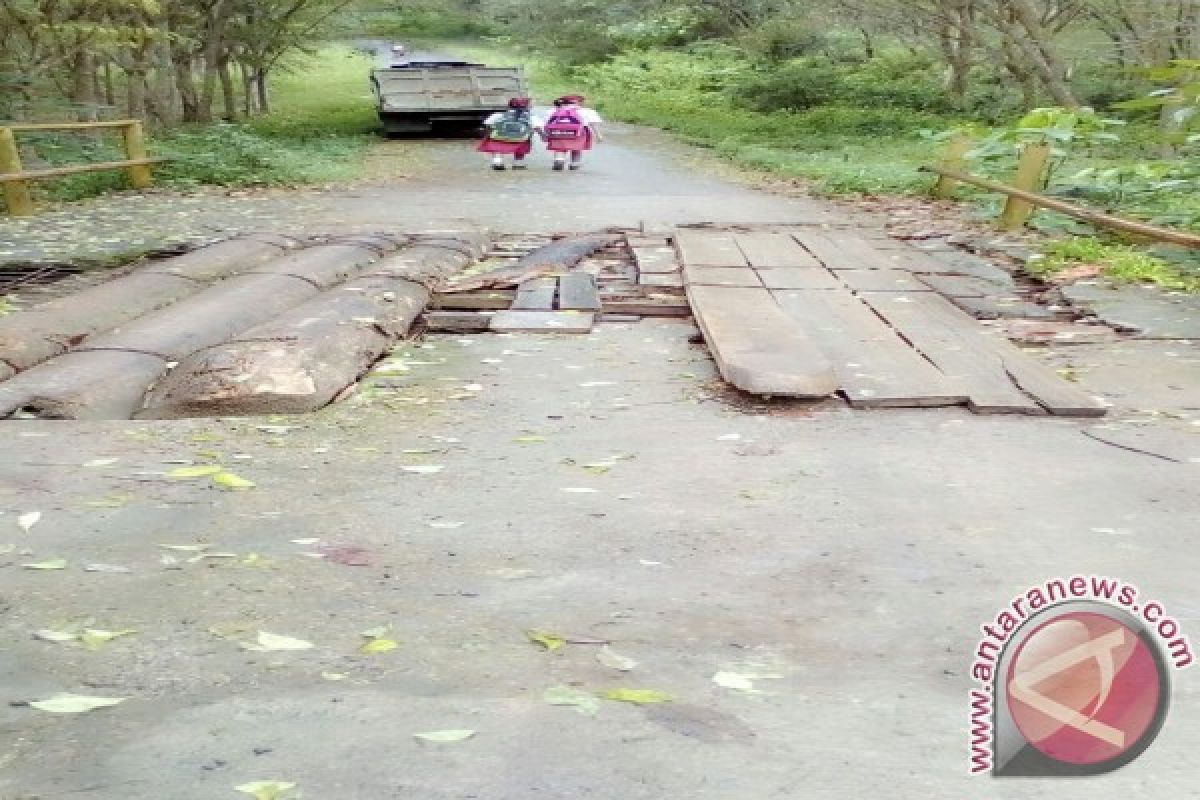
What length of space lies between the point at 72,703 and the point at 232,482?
1.54m

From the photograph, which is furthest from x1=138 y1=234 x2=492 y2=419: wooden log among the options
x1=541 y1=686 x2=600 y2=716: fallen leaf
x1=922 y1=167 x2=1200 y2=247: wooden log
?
x1=922 y1=167 x2=1200 y2=247: wooden log

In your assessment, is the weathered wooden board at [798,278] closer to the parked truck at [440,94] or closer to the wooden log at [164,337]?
the wooden log at [164,337]

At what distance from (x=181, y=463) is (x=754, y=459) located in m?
2.11

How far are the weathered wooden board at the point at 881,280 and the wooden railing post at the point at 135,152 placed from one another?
872cm

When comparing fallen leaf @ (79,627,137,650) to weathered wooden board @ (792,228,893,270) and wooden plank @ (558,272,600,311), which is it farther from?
weathered wooden board @ (792,228,893,270)

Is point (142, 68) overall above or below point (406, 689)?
above

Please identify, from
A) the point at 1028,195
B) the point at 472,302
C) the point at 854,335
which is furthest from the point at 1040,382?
the point at 1028,195

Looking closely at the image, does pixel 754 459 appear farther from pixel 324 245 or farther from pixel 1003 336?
pixel 324 245

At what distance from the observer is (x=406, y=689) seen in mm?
2473

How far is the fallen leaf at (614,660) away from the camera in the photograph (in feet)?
8.52

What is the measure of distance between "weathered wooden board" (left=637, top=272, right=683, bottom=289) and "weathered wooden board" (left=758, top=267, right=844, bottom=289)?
1.82ft

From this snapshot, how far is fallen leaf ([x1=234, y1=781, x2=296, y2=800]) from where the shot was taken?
2059mm

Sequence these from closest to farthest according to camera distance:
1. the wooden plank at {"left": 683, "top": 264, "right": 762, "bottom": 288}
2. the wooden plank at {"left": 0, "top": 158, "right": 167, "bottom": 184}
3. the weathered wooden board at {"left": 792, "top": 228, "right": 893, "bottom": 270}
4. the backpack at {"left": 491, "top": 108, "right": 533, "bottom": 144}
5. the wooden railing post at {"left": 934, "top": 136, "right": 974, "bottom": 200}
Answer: the wooden plank at {"left": 683, "top": 264, "right": 762, "bottom": 288} < the weathered wooden board at {"left": 792, "top": 228, "right": 893, "bottom": 270} < the wooden plank at {"left": 0, "top": 158, "right": 167, "bottom": 184} < the wooden railing post at {"left": 934, "top": 136, "right": 974, "bottom": 200} < the backpack at {"left": 491, "top": 108, "right": 533, "bottom": 144}

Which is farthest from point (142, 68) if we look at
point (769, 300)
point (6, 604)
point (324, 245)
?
point (6, 604)
